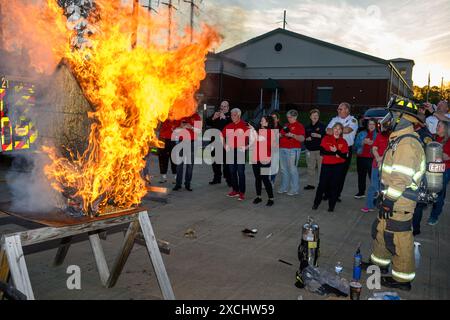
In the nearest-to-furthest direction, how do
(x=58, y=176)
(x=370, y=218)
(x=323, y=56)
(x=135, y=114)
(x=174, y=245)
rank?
(x=58, y=176) → (x=135, y=114) → (x=174, y=245) → (x=370, y=218) → (x=323, y=56)

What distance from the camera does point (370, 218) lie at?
714 cm

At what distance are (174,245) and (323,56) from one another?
101 feet

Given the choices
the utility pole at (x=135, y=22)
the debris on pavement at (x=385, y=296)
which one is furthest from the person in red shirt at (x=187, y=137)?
the debris on pavement at (x=385, y=296)

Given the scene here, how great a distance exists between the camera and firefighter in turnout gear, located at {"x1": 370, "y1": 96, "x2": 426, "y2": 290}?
13.4 feet

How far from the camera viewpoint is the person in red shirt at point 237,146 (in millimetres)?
8297

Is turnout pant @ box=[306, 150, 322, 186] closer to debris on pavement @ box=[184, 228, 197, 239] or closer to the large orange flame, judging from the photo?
debris on pavement @ box=[184, 228, 197, 239]

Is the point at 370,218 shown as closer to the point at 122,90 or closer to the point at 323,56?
the point at 122,90

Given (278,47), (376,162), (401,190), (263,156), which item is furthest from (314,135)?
(278,47)

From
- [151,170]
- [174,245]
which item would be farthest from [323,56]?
[174,245]

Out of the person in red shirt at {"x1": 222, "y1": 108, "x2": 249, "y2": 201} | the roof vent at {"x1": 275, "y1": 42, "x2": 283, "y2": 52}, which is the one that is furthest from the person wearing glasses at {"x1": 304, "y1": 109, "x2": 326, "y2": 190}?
the roof vent at {"x1": 275, "y1": 42, "x2": 283, "y2": 52}

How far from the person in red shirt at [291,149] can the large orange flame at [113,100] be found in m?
4.75

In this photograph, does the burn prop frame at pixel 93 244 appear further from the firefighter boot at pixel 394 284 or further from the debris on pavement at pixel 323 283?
the firefighter boot at pixel 394 284

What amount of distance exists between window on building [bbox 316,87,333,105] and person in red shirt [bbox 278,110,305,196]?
85.0 feet

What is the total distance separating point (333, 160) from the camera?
24.4 feet
